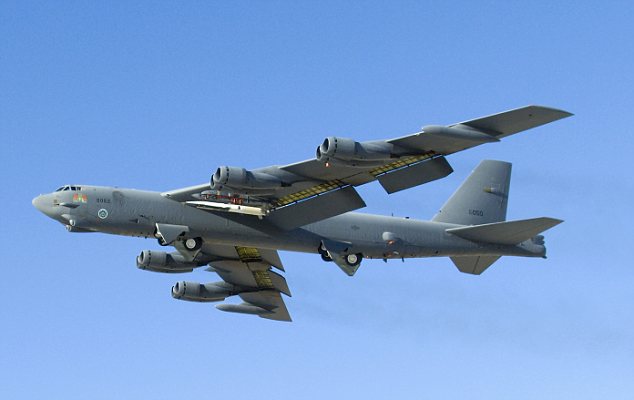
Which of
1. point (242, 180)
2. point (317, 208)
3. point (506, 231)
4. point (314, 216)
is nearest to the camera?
point (242, 180)

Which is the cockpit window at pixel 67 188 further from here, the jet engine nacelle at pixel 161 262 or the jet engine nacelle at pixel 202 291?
the jet engine nacelle at pixel 202 291

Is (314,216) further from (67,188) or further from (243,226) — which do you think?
(67,188)

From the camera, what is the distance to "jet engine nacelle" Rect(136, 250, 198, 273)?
193 ft

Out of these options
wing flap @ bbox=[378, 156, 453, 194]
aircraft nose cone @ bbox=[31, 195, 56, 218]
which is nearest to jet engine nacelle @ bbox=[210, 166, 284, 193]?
wing flap @ bbox=[378, 156, 453, 194]

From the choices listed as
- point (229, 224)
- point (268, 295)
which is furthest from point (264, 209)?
point (268, 295)

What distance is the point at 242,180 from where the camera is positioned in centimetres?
5019

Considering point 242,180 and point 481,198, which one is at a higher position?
point 481,198

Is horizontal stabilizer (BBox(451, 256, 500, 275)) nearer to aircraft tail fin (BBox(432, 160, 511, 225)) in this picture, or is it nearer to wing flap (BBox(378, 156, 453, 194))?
aircraft tail fin (BBox(432, 160, 511, 225))

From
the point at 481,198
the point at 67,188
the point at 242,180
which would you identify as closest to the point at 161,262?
the point at 67,188

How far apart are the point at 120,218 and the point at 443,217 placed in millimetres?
16679

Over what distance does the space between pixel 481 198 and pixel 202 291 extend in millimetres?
14513

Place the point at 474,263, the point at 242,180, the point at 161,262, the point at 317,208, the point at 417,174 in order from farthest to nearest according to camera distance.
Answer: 1. the point at 474,263
2. the point at 161,262
3. the point at 317,208
4. the point at 417,174
5. the point at 242,180

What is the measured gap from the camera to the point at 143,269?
59.4 m

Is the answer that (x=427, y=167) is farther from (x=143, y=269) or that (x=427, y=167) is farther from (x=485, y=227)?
(x=143, y=269)
